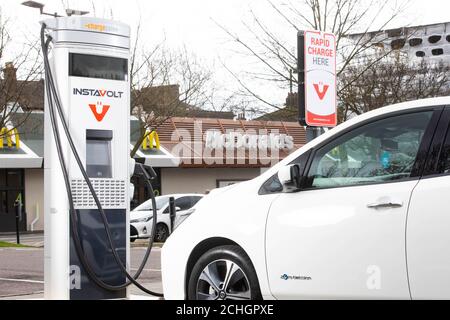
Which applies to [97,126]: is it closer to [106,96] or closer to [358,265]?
[106,96]

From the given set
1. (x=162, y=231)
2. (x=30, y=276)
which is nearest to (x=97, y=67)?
(x=30, y=276)

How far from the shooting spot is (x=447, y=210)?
15.8 ft

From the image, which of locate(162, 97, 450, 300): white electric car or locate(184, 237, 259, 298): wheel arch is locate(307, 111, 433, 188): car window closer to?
locate(162, 97, 450, 300): white electric car

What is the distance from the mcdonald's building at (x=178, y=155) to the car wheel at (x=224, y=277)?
2761cm

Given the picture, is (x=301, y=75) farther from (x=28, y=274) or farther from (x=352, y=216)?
(x=28, y=274)

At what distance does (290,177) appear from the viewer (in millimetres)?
5676

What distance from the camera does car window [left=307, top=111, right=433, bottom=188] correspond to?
5.37 metres

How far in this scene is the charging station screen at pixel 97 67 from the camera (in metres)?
7.52

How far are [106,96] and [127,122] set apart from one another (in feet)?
1.10

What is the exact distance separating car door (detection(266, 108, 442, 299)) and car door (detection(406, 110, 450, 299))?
2.6 inches

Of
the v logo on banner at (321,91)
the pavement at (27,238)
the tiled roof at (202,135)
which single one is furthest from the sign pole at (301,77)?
the tiled roof at (202,135)

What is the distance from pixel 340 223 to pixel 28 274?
810 centimetres

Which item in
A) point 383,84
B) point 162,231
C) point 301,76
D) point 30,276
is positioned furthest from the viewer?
point 383,84

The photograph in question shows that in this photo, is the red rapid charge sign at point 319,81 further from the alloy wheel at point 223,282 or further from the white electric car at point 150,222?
the white electric car at point 150,222
